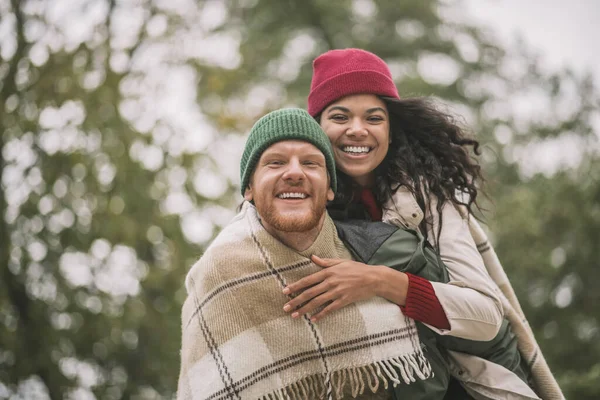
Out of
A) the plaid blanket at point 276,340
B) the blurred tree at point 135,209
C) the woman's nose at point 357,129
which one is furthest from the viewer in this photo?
the blurred tree at point 135,209

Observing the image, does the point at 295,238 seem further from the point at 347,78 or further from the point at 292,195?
the point at 347,78

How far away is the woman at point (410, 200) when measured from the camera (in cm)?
207

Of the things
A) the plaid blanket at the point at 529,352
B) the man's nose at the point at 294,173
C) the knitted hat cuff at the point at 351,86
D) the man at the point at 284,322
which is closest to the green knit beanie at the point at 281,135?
the man at the point at 284,322

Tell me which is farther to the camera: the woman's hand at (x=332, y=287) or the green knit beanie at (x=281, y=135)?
the green knit beanie at (x=281, y=135)

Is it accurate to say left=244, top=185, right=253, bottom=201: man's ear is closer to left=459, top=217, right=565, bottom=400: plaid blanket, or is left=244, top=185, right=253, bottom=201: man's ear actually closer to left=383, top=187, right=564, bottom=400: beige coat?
left=383, top=187, right=564, bottom=400: beige coat

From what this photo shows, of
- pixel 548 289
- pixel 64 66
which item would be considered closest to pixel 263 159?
pixel 64 66

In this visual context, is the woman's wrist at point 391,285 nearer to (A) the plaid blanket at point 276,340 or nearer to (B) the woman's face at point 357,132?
(A) the plaid blanket at point 276,340

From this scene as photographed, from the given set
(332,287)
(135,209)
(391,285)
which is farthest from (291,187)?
(135,209)

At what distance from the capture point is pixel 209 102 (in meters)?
8.43

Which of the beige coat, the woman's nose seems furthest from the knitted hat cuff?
the beige coat

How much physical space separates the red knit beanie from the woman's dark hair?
0.09 m

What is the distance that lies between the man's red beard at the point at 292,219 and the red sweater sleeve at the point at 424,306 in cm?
40

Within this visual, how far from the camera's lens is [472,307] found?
211cm

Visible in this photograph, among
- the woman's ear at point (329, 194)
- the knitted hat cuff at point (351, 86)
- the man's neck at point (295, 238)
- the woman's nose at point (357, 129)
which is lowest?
the man's neck at point (295, 238)
